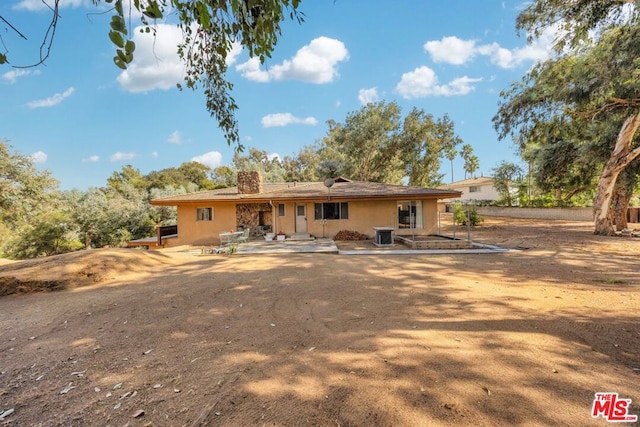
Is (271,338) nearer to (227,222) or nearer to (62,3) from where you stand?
(62,3)

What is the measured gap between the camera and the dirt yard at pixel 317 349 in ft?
7.07

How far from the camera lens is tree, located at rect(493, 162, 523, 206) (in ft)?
99.5

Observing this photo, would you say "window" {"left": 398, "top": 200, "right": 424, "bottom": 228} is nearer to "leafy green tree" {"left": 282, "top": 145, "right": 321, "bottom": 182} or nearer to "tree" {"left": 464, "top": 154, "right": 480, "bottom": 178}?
"leafy green tree" {"left": 282, "top": 145, "right": 321, "bottom": 182}

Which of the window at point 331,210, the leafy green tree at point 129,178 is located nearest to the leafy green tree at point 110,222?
the window at point 331,210

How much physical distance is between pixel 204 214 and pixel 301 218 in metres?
5.40

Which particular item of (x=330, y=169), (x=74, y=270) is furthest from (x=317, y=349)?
(x=330, y=169)

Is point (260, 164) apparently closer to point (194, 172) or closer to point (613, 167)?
point (194, 172)

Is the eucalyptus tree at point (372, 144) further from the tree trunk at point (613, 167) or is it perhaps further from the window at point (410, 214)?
the tree trunk at point (613, 167)

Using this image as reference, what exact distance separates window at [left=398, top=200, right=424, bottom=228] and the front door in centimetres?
514

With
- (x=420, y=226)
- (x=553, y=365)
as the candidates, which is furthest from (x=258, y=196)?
(x=553, y=365)

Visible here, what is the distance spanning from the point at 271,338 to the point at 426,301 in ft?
9.03

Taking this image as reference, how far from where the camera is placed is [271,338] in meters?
3.46

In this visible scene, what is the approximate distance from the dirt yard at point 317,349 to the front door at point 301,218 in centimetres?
825

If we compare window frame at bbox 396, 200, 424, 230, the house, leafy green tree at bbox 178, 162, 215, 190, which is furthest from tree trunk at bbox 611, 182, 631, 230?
leafy green tree at bbox 178, 162, 215, 190
